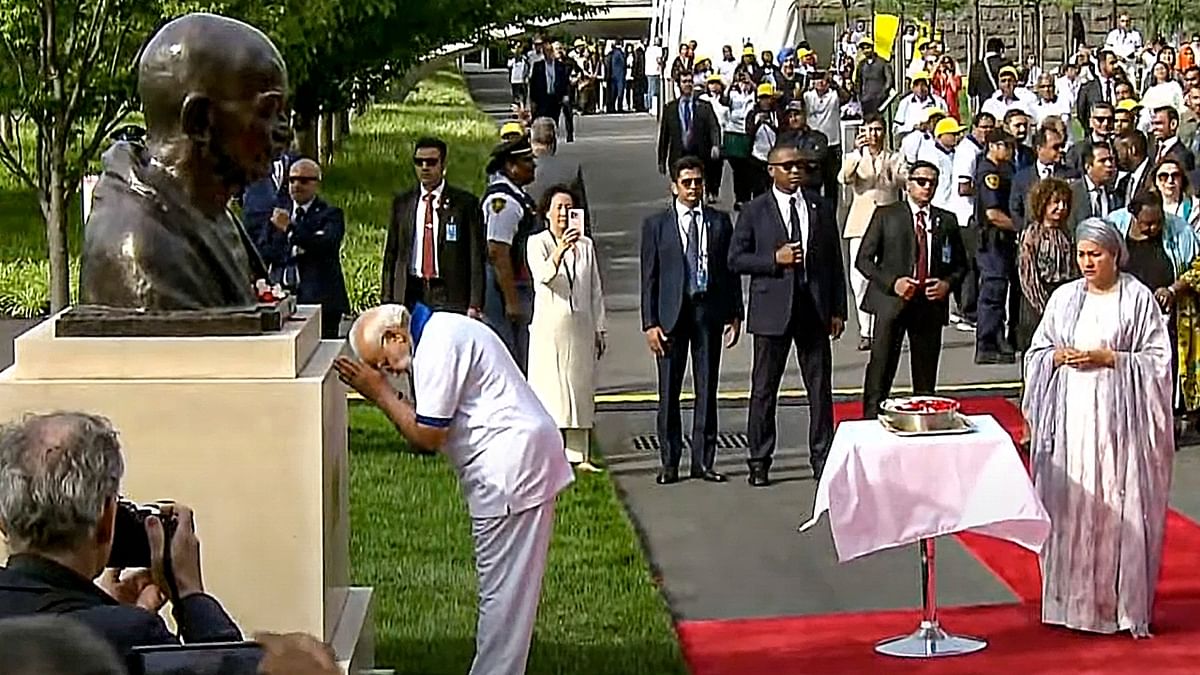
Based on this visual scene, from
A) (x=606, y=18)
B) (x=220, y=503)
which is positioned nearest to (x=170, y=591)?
(x=220, y=503)

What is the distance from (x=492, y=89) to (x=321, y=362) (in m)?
58.4

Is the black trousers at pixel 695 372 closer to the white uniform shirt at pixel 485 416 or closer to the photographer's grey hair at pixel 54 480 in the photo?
the white uniform shirt at pixel 485 416

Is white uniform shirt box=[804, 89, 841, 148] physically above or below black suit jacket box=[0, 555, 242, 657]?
above

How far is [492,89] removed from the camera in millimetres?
65000

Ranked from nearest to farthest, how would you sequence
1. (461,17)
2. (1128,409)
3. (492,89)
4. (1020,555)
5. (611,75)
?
1. (1128,409)
2. (1020,555)
3. (461,17)
4. (611,75)
5. (492,89)

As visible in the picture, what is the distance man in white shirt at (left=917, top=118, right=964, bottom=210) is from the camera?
19.4 m

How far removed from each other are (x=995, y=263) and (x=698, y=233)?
5.09m

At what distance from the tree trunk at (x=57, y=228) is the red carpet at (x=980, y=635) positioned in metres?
5.28

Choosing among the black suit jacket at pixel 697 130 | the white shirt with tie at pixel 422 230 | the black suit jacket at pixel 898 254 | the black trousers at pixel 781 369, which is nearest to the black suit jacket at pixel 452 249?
the white shirt with tie at pixel 422 230

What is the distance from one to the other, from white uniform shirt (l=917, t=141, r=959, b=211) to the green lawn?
6.88 m

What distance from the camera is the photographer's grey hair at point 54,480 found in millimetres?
4359

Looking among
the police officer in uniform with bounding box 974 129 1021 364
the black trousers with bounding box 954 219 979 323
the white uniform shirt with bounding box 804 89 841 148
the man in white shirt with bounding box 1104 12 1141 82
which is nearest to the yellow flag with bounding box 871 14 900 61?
the man in white shirt with bounding box 1104 12 1141 82

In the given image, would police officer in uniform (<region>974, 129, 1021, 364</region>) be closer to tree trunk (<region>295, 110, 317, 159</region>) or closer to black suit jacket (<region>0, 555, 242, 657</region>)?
tree trunk (<region>295, 110, 317, 159</region>)

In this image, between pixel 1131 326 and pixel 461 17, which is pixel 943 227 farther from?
pixel 461 17
